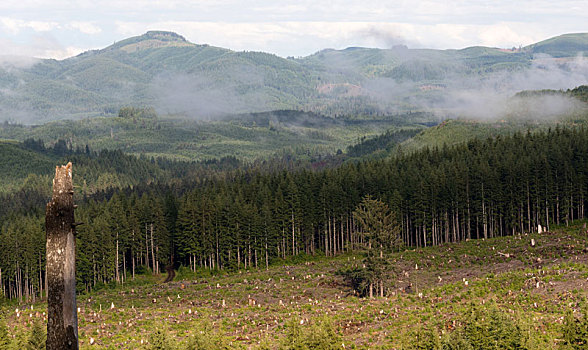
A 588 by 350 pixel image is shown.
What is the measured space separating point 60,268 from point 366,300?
6661cm

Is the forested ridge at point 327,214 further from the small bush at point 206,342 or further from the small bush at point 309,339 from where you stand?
the small bush at point 309,339

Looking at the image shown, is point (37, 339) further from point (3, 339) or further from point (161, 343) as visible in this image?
point (161, 343)

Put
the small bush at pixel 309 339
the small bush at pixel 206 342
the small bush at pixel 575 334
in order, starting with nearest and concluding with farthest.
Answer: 1. the small bush at pixel 575 334
2. the small bush at pixel 206 342
3. the small bush at pixel 309 339

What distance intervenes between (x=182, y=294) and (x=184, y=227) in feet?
122

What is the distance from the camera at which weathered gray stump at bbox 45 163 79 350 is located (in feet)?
46.4

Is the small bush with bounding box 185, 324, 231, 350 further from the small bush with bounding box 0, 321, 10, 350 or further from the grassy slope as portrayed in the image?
the small bush with bounding box 0, 321, 10, 350

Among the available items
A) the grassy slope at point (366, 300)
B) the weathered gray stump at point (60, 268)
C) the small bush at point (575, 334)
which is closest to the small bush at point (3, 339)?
the grassy slope at point (366, 300)

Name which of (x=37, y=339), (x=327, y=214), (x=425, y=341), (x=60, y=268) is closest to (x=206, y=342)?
(x=37, y=339)

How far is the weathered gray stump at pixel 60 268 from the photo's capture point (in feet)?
46.4

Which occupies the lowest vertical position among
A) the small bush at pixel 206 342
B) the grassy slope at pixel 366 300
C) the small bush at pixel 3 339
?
the grassy slope at pixel 366 300

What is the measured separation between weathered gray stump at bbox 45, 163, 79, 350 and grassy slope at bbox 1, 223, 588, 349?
98.6 ft

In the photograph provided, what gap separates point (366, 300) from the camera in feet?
253

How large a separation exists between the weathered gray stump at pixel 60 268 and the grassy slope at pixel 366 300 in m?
30.0

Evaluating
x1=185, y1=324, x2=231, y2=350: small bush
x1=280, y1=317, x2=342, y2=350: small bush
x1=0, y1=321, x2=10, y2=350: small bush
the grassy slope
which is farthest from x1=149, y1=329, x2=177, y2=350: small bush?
x1=0, y1=321, x2=10, y2=350: small bush
